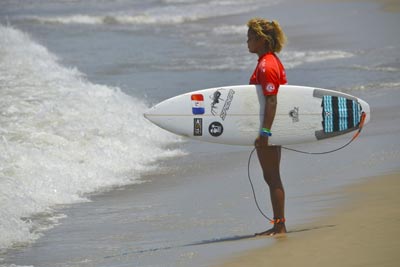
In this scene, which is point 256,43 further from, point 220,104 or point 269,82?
point 220,104

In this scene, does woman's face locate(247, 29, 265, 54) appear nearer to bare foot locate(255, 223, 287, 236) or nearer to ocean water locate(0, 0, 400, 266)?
bare foot locate(255, 223, 287, 236)

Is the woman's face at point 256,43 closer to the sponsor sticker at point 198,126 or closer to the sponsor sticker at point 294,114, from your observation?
the sponsor sticker at point 294,114

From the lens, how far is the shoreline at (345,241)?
5453 millimetres

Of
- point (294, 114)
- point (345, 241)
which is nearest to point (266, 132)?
point (294, 114)

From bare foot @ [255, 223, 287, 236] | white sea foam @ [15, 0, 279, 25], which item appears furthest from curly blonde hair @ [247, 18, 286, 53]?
white sea foam @ [15, 0, 279, 25]

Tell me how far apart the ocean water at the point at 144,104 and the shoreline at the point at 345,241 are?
1.35 ft

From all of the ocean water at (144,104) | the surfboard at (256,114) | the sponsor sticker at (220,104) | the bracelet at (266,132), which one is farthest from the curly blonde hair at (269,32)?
the ocean water at (144,104)

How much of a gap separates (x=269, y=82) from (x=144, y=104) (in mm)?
8768

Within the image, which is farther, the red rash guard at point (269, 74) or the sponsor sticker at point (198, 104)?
the sponsor sticker at point (198, 104)

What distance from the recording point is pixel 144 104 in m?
15.0

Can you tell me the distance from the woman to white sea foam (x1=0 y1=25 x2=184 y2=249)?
1.98 m

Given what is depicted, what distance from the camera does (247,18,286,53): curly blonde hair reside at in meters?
6.50

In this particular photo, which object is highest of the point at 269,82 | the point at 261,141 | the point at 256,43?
the point at 256,43

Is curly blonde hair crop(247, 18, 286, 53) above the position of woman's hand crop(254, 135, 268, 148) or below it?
above
